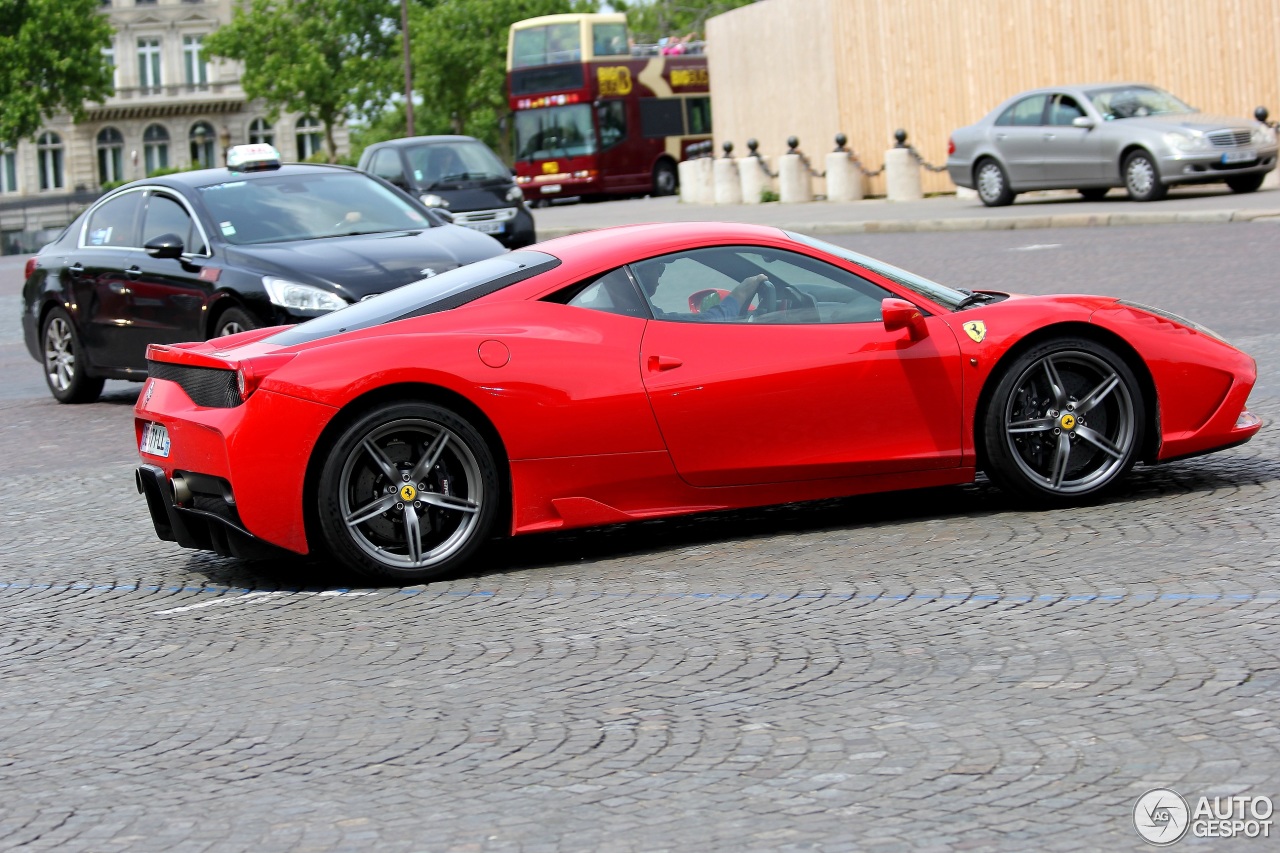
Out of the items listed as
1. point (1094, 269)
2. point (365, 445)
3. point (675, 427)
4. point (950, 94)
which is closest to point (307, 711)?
point (365, 445)

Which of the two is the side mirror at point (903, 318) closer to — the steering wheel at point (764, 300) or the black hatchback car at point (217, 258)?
the steering wheel at point (764, 300)

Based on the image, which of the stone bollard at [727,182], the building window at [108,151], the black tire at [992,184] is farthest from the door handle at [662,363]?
the building window at [108,151]

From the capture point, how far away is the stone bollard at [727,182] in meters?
38.2

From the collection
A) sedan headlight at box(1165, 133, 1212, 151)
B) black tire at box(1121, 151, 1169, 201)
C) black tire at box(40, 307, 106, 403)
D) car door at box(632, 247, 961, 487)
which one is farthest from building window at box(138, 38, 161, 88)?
car door at box(632, 247, 961, 487)

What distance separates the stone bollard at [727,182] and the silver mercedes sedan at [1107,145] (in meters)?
10.5

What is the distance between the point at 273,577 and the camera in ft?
22.7

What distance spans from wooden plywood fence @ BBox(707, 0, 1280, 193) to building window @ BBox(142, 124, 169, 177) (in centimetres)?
6251

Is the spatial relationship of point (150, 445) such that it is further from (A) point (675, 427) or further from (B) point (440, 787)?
(B) point (440, 787)

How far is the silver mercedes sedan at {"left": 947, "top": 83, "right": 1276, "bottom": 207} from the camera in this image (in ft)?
79.7

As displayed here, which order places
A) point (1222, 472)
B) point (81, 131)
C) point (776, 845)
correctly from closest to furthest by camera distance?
point (776, 845) < point (1222, 472) < point (81, 131)

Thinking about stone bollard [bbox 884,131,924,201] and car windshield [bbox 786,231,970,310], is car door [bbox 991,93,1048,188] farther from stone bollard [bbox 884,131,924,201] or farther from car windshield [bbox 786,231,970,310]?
car windshield [bbox 786,231,970,310]

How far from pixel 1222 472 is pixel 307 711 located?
4.39m

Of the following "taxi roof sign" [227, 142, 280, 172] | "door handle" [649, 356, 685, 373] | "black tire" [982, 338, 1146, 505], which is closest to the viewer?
"door handle" [649, 356, 685, 373]

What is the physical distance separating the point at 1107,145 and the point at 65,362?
16494 mm
